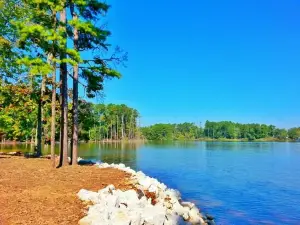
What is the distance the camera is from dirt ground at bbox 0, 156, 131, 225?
26.3 feet

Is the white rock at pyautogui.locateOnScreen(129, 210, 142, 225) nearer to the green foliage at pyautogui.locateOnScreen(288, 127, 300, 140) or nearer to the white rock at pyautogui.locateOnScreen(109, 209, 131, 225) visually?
the white rock at pyautogui.locateOnScreen(109, 209, 131, 225)

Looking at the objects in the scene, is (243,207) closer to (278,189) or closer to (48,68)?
(278,189)

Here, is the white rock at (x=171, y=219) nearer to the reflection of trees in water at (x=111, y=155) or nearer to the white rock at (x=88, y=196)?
the white rock at (x=88, y=196)

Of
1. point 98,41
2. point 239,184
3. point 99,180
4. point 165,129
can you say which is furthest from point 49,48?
point 165,129

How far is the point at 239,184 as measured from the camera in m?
23.4

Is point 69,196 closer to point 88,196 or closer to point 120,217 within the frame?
point 88,196

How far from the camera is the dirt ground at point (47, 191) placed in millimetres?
8023

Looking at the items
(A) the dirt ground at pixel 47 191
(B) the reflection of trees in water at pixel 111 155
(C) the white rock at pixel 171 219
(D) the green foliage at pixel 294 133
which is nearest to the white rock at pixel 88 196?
(A) the dirt ground at pixel 47 191

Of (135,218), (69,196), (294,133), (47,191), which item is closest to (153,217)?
(135,218)

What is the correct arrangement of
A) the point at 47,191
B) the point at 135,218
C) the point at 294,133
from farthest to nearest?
the point at 294,133 → the point at 47,191 → the point at 135,218

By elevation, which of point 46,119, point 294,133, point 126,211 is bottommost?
point 126,211

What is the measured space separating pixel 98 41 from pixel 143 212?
1089cm

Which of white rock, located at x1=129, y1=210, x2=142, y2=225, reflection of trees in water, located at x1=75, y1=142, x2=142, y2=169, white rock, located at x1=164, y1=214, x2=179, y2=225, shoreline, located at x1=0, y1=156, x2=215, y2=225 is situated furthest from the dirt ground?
reflection of trees in water, located at x1=75, y1=142, x2=142, y2=169

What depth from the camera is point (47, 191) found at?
1036 cm
